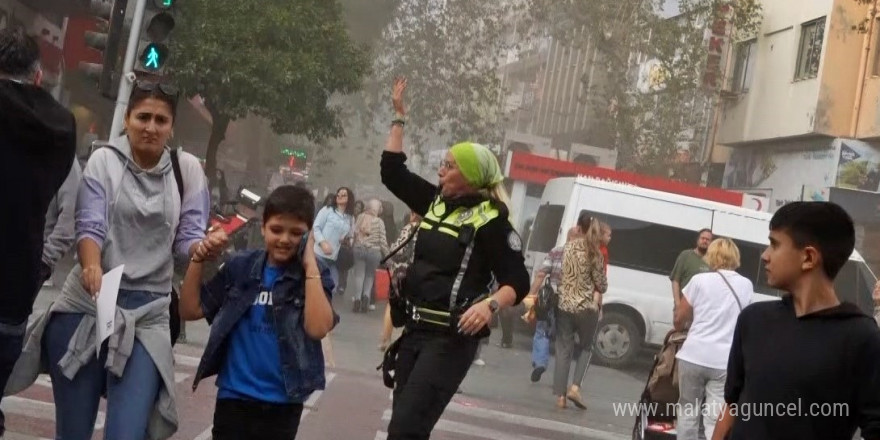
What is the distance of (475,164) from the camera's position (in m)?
5.75

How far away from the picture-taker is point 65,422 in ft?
15.0

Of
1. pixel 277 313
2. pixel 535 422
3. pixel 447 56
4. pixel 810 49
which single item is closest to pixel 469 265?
pixel 277 313

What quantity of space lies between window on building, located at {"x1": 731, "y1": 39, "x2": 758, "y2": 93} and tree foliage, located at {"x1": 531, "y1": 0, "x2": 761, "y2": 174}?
31 centimetres

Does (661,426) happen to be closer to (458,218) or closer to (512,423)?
(512,423)

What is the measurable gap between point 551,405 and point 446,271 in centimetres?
721

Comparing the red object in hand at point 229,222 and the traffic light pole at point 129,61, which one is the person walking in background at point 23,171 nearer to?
the red object in hand at point 229,222

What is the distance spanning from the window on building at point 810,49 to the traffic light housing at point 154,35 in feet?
67.9

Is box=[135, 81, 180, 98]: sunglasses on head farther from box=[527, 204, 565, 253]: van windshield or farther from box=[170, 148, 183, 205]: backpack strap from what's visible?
box=[527, 204, 565, 253]: van windshield

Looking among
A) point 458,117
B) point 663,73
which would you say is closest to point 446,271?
point 663,73

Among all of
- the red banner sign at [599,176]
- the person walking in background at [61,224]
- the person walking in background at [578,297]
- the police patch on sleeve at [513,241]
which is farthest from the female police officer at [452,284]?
the red banner sign at [599,176]

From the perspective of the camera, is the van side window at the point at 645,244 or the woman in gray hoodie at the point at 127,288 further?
the van side window at the point at 645,244

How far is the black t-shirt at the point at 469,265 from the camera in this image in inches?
223

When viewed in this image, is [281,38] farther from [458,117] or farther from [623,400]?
[458,117]

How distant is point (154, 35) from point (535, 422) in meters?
4.68
